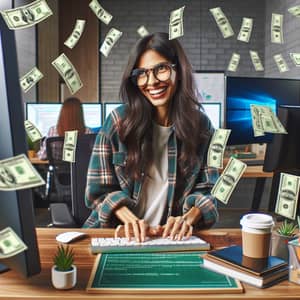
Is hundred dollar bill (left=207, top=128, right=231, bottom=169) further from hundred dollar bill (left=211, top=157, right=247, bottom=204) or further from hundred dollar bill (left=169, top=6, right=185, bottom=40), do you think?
hundred dollar bill (left=169, top=6, right=185, bottom=40)

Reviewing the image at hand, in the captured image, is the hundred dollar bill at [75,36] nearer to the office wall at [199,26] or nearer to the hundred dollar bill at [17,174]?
the hundred dollar bill at [17,174]

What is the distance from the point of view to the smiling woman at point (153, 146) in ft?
4.74

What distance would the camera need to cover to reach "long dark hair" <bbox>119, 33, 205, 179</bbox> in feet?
4.79

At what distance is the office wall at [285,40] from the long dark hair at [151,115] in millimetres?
3377

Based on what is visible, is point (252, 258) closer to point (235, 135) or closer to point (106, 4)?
point (235, 135)

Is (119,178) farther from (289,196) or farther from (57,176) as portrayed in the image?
(57,176)

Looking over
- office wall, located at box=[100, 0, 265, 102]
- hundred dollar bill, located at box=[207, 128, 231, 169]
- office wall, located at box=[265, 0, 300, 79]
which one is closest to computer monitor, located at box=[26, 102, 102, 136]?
office wall, located at box=[100, 0, 265, 102]

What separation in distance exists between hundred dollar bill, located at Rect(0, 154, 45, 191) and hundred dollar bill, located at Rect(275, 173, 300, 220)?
23.7 inches

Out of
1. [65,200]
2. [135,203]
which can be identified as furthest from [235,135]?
[65,200]

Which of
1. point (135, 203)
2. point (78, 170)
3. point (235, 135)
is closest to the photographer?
point (135, 203)

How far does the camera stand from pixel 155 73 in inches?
56.1

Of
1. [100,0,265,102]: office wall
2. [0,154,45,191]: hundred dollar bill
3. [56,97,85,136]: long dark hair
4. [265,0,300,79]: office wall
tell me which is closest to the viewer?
[0,154,45,191]: hundred dollar bill

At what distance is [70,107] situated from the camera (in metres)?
3.56

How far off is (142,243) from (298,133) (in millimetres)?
673
